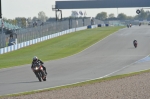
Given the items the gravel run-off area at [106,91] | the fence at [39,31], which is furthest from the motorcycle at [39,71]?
the fence at [39,31]

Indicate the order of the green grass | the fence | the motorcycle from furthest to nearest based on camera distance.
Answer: the fence < the green grass < the motorcycle

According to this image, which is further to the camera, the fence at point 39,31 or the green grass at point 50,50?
the fence at point 39,31

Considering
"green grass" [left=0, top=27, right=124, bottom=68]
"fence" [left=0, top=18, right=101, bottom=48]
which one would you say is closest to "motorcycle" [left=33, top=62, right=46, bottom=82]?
"green grass" [left=0, top=27, right=124, bottom=68]

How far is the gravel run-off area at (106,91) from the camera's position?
20453 mm

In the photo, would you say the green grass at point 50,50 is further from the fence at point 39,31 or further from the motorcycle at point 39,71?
the motorcycle at point 39,71

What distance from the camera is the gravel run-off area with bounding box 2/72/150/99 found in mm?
20453

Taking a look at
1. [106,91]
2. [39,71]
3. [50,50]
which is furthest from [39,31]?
[106,91]

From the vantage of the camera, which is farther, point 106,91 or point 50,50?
point 50,50

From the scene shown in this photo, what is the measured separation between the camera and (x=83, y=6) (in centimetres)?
12238

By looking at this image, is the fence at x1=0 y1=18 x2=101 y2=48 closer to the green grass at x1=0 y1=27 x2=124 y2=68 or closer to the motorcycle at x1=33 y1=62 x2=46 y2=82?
the green grass at x1=0 y1=27 x2=124 y2=68

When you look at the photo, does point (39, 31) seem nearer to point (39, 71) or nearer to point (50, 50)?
point (50, 50)

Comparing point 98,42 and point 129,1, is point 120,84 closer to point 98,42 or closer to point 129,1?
point 98,42

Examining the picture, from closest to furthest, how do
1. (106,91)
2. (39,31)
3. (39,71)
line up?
(106,91)
(39,71)
(39,31)

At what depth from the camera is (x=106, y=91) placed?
22344mm
